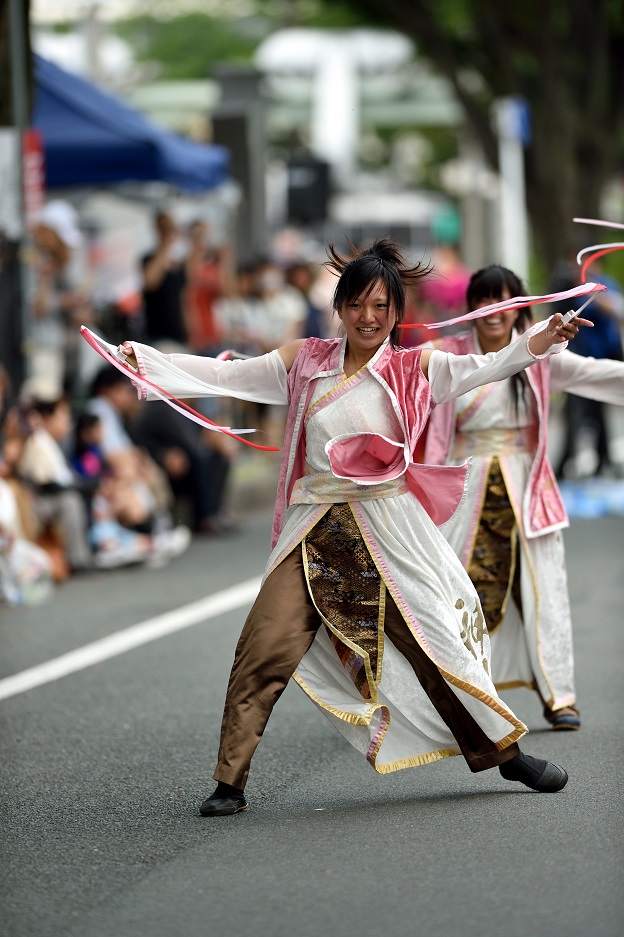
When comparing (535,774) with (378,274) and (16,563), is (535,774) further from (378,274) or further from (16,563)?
(16,563)

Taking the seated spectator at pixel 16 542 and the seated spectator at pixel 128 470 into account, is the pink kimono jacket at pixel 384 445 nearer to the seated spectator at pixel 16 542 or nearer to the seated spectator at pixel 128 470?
the seated spectator at pixel 16 542

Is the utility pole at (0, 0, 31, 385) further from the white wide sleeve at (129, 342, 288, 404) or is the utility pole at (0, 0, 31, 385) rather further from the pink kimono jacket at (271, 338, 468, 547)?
the pink kimono jacket at (271, 338, 468, 547)

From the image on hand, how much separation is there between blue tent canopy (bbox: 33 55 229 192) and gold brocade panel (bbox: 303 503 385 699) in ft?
29.9

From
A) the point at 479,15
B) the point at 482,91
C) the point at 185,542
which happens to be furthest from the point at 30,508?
the point at 482,91

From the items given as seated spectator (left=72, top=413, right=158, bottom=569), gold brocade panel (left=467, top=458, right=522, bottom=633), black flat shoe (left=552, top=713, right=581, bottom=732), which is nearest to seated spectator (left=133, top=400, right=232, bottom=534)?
seated spectator (left=72, top=413, right=158, bottom=569)

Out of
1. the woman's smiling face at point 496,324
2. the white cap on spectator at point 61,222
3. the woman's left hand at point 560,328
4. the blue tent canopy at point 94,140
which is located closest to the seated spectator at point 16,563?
the woman's smiling face at point 496,324

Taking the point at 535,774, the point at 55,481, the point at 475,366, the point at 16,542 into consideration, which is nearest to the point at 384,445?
the point at 475,366

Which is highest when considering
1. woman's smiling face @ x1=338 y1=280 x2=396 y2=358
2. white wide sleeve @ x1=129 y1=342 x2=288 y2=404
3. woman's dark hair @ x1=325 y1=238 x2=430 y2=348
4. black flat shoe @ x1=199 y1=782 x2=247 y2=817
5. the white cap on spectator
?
the white cap on spectator

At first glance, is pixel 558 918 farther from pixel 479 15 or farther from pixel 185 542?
pixel 479 15

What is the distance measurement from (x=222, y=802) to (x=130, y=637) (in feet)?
12.3

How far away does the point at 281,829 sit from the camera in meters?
5.14

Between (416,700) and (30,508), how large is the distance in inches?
223

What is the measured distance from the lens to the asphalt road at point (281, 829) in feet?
14.2

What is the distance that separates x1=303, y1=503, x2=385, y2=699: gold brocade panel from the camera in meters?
5.33
